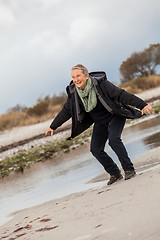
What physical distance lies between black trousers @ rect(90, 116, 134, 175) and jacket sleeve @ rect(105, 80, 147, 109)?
1.03ft

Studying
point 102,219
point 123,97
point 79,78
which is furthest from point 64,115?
point 102,219

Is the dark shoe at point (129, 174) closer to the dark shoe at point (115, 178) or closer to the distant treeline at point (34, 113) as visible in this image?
the dark shoe at point (115, 178)

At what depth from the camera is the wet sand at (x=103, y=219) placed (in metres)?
2.55

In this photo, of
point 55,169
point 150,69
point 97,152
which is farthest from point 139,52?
point 97,152

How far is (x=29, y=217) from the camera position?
4.33m

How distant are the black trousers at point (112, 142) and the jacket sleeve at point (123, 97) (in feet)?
1.03

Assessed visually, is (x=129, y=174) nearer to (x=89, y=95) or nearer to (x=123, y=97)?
(x=123, y=97)

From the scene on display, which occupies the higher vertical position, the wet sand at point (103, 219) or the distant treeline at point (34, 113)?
the distant treeline at point (34, 113)

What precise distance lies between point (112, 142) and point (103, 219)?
76.6 inches

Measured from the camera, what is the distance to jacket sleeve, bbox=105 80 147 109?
15.2 ft

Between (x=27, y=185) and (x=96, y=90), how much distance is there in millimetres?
3526

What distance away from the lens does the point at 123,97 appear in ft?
15.3

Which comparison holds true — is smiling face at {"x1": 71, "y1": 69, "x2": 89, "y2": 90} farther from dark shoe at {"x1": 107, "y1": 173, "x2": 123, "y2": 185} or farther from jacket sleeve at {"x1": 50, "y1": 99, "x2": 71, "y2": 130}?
dark shoe at {"x1": 107, "y1": 173, "x2": 123, "y2": 185}

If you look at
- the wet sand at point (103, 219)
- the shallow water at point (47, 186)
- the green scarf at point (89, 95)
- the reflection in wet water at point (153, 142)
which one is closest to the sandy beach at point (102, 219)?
the wet sand at point (103, 219)
